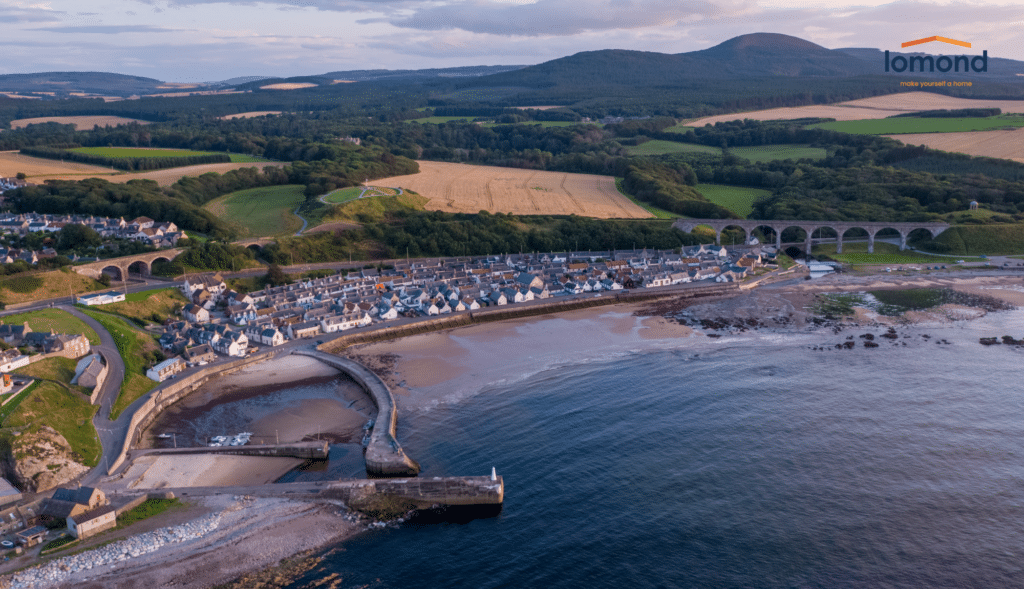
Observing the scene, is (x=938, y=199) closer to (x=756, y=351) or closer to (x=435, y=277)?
(x=756, y=351)

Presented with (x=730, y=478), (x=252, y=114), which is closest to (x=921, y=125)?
(x=730, y=478)

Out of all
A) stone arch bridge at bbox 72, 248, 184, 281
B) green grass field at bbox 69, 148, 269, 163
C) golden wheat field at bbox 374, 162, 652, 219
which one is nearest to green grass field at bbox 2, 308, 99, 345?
stone arch bridge at bbox 72, 248, 184, 281

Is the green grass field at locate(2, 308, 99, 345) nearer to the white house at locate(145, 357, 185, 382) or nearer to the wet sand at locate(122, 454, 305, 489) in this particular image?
the white house at locate(145, 357, 185, 382)

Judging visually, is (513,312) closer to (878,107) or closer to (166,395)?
(166,395)

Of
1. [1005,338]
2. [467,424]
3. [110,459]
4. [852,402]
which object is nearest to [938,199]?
[1005,338]

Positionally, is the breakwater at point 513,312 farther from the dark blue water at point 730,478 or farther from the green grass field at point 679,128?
the green grass field at point 679,128

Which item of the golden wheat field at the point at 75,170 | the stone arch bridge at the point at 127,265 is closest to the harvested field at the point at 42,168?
the golden wheat field at the point at 75,170

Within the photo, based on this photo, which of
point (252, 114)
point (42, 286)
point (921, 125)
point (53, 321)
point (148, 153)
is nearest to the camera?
point (53, 321)
